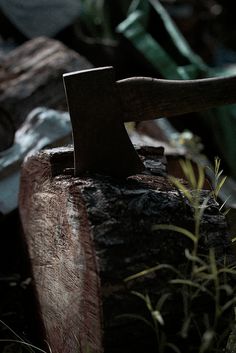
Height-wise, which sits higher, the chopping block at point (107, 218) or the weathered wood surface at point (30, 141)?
the chopping block at point (107, 218)

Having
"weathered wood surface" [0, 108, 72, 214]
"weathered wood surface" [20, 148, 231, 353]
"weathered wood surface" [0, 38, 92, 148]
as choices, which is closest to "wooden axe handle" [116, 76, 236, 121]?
"weathered wood surface" [20, 148, 231, 353]

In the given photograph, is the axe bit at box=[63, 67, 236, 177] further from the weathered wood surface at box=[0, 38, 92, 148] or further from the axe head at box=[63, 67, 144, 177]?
the weathered wood surface at box=[0, 38, 92, 148]

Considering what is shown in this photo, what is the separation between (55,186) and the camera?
7.81 feet

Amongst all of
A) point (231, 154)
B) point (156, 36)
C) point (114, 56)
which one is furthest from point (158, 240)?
point (156, 36)

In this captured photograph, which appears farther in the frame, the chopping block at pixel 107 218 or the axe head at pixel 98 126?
the axe head at pixel 98 126

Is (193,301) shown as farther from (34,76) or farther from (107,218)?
(34,76)

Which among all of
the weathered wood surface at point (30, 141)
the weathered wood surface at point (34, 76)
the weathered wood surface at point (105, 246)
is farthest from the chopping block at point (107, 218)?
the weathered wood surface at point (34, 76)

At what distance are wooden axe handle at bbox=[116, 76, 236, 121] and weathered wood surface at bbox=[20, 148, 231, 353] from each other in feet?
0.82

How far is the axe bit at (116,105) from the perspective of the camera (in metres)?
2.19

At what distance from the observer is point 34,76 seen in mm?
4082

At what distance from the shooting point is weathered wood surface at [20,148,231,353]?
1.97 m

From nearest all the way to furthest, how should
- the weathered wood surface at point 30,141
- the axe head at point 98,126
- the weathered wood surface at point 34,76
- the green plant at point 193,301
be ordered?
1. the green plant at point 193,301
2. the axe head at point 98,126
3. the weathered wood surface at point 30,141
4. the weathered wood surface at point 34,76

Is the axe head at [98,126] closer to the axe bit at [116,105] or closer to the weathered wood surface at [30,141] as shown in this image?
the axe bit at [116,105]

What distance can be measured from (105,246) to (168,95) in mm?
627
